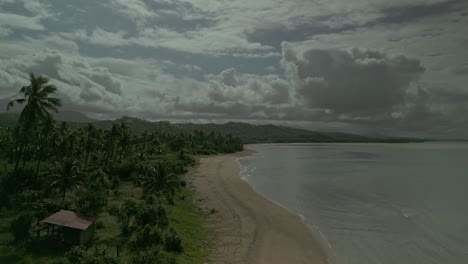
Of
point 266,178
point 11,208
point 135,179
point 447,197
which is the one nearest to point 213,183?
point 135,179

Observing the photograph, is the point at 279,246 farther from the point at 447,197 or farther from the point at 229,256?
the point at 447,197

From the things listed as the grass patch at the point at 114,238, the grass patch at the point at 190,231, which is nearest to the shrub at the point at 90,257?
the grass patch at the point at 114,238

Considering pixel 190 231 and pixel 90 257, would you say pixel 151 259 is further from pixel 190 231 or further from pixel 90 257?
pixel 190 231

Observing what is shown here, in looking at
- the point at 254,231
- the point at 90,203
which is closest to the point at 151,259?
the point at 254,231

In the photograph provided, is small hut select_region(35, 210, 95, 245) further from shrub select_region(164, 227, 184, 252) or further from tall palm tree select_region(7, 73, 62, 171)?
tall palm tree select_region(7, 73, 62, 171)

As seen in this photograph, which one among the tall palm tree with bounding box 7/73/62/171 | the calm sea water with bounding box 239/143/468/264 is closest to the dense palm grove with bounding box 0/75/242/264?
the tall palm tree with bounding box 7/73/62/171

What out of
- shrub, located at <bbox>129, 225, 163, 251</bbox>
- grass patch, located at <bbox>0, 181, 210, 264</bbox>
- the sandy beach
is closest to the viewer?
grass patch, located at <bbox>0, 181, 210, 264</bbox>

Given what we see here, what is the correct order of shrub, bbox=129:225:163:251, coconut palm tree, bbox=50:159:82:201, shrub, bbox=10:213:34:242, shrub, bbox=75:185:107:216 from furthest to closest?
coconut palm tree, bbox=50:159:82:201
shrub, bbox=75:185:107:216
shrub, bbox=10:213:34:242
shrub, bbox=129:225:163:251
